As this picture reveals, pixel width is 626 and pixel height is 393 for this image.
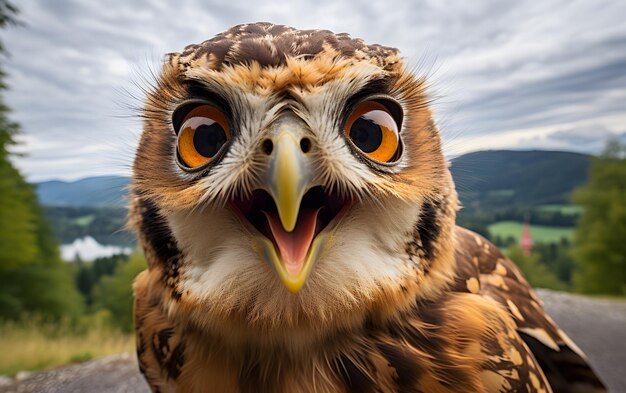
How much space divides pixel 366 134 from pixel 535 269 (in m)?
22.3

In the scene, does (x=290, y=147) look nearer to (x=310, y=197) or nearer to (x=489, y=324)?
(x=310, y=197)

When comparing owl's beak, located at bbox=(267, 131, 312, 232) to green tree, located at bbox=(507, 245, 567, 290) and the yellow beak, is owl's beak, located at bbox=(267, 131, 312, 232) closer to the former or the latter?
the yellow beak

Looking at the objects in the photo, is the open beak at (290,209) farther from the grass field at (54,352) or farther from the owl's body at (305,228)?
the grass field at (54,352)

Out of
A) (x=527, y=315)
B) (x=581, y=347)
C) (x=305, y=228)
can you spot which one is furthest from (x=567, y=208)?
(x=305, y=228)

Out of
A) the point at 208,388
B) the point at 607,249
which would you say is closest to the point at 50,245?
the point at 208,388

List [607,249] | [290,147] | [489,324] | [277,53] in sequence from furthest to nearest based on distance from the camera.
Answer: [607,249], [489,324], [277,53], [290,147]

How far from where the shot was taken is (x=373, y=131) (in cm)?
105

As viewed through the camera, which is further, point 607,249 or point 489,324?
point 607,249

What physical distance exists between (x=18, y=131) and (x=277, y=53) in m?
8.83

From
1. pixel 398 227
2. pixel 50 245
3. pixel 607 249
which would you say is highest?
pixel 398 227

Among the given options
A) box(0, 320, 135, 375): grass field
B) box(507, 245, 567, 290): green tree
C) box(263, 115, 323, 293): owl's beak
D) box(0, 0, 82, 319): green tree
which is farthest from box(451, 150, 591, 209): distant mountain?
box(0, 0, 82, 319): green tree

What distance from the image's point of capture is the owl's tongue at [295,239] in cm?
95

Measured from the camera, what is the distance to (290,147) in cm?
90

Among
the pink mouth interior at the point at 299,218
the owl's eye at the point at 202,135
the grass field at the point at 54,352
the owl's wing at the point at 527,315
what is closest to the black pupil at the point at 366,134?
the pink mouth interior at the point at 299,218
